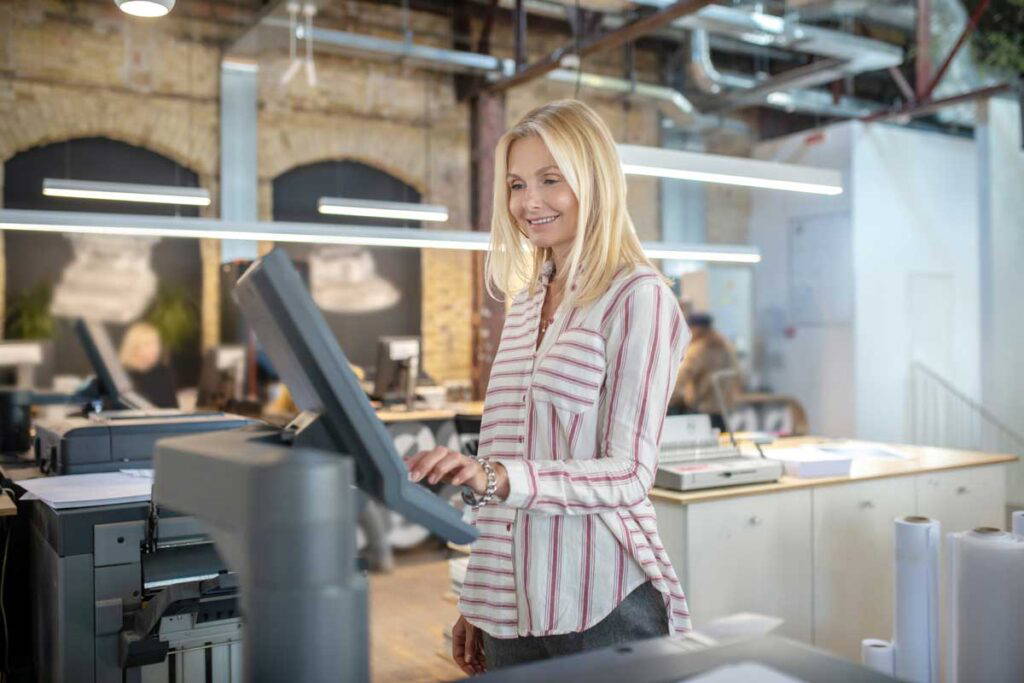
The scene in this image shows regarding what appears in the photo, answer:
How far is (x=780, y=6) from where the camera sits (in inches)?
309

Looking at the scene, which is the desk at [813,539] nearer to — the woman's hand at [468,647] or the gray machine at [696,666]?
the woman's hand at [468,647]

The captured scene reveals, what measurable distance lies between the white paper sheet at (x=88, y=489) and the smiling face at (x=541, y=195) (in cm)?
136

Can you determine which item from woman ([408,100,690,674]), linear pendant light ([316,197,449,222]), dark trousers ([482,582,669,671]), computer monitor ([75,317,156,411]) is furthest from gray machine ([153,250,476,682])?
linear pendant light ([316,197,449,222])

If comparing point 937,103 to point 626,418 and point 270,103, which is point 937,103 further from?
→ point 626,418

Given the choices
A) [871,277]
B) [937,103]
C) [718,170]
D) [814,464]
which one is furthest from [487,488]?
→ [871,277]

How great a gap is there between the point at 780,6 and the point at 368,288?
4279 mm

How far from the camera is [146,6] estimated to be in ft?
10.6

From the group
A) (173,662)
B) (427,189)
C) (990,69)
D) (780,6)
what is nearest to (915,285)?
(990,69)

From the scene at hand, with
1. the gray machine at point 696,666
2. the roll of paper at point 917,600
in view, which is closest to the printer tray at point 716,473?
the roll of paper at point 917,600

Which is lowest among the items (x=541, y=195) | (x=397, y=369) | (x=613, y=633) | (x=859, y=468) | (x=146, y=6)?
(x=859, y=468)

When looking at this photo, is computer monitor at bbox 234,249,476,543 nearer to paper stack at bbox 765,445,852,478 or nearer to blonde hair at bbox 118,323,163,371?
paper stack at bbox 765,445,852,478

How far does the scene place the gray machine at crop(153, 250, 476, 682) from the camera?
2.42 feet

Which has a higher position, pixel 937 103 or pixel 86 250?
pixel 937 103

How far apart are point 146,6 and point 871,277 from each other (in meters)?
7.28
